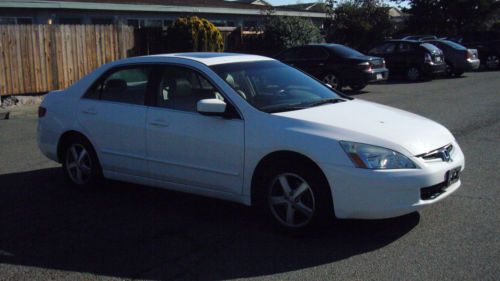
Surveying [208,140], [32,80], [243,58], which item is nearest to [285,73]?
[243,58]

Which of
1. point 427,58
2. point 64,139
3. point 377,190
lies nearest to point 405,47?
point 427,58

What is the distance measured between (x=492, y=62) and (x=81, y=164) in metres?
23.7

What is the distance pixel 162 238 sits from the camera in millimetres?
5309

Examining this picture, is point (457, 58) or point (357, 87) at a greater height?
point (457, 58)

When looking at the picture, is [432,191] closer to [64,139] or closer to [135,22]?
[64,139]

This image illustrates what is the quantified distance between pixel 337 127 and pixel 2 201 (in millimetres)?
3844

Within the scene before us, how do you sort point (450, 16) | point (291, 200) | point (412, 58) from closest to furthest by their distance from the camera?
point (291, 200)
point (412, 58)
point (450, 16)

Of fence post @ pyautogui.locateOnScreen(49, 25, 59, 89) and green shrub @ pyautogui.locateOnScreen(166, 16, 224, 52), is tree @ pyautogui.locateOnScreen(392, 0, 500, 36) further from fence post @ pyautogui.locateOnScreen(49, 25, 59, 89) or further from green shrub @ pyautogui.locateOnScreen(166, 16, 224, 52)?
fence post @ pyautogui.locateOnScreen(49, 25, 59, 89)

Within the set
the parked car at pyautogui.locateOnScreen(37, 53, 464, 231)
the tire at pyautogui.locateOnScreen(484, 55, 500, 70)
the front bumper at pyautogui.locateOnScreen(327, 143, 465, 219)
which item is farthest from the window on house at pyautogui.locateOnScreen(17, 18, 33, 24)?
the tire at pyautogui.locateOnScreen(484, 55, 500, 70)

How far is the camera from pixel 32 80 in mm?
16109

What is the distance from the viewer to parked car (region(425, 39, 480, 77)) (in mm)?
22984

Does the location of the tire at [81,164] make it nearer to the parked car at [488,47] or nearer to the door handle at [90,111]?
the door handle at [90,111]

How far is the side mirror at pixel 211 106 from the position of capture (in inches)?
215

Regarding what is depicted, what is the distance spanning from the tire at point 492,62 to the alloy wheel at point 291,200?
948 inches
